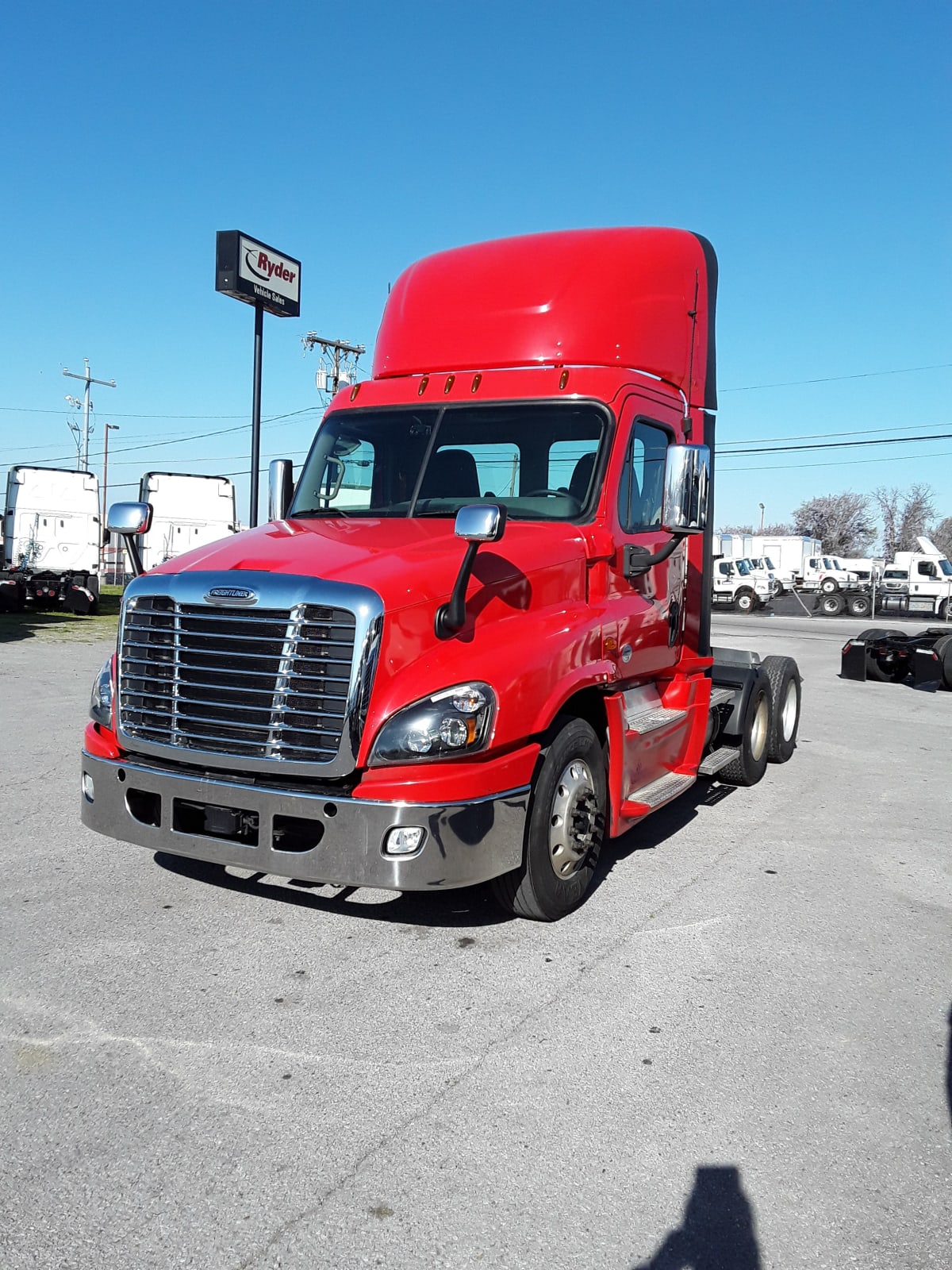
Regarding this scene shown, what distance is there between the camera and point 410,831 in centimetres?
390

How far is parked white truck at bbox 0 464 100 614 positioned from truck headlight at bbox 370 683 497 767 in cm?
2361

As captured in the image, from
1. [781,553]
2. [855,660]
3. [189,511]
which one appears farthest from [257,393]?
[781,553]

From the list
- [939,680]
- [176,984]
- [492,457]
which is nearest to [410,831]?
[176,984]

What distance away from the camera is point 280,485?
20.5ft

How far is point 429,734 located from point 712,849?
9.57ft

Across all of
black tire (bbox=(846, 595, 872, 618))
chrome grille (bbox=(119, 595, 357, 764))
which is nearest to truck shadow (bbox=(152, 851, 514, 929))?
chrome grille (bbox=(119, 595, 357, 764))

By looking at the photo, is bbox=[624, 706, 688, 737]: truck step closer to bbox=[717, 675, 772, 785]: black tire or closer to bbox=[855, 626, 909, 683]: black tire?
bbox=[717, 675, 772, 785]: black tire

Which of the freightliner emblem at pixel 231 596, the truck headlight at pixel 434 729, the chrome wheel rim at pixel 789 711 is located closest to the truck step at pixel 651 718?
the truck headlight at pixel 434 729

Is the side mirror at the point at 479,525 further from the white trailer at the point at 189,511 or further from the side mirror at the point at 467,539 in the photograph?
the white trailer at the point at 189,511

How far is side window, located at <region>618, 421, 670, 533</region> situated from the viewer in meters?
5.47

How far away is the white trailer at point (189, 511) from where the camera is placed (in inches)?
978

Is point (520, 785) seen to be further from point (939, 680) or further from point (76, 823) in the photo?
point (939, 680)

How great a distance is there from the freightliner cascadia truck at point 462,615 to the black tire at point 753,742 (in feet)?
3.41

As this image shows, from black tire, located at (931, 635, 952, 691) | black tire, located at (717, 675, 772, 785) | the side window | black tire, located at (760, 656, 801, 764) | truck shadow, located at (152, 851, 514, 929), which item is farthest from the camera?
black tire, located at (931, 635, 952, 691)
